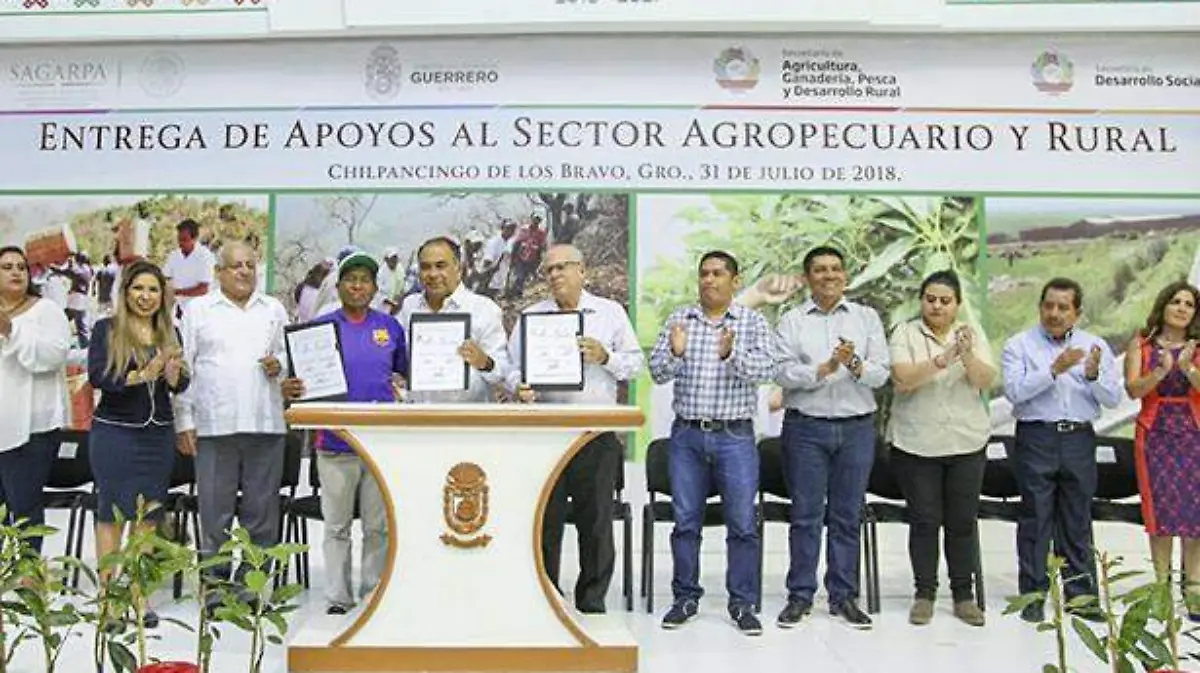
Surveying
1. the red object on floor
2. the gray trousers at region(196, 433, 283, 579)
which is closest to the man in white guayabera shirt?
the gray trousers at region(196, 433, 283, 579)

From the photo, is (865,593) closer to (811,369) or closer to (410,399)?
(811,369)

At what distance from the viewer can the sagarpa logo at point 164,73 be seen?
5.77 meters

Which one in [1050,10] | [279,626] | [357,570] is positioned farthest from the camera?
[1050,10]

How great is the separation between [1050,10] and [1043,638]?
347cm

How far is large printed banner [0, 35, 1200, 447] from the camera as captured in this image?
18.3 ft

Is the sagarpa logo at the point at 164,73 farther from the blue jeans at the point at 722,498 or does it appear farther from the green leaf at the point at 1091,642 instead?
the green leaf at the point at 1091,642

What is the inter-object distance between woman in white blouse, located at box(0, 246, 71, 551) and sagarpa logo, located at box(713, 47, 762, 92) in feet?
11.8

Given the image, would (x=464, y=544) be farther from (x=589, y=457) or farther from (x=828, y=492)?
(x=828, y=492)

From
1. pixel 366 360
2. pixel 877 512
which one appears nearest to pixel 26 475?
pixel 366 360

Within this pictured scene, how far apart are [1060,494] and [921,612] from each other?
798 millimetres

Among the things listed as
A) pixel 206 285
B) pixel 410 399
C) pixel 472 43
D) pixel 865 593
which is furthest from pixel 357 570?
pixel 472 43

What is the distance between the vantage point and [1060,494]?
4168 millimetres

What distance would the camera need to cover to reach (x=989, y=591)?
477 centimetres

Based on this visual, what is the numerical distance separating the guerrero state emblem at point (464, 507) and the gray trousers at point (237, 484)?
3.75ft
